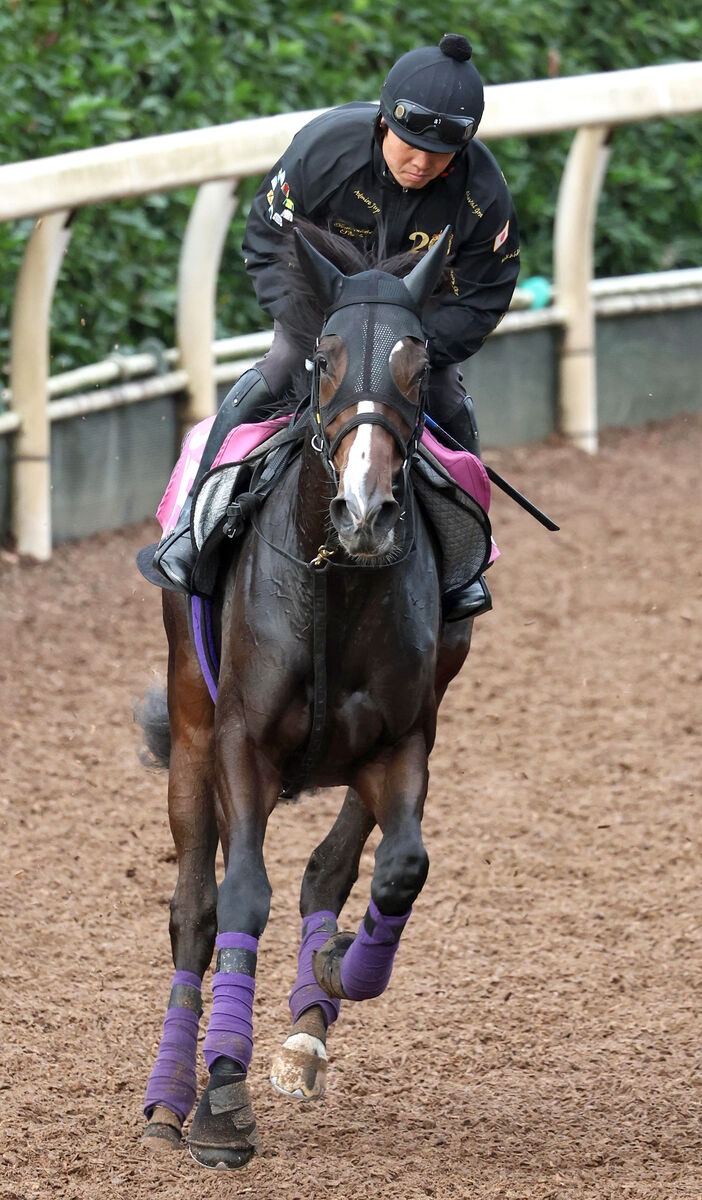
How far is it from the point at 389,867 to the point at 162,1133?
934mm

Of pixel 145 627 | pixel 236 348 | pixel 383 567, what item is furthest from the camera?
pixel 236 348

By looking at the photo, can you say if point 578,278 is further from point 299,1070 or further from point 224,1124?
point 224,1124

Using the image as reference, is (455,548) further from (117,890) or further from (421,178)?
(117,890)

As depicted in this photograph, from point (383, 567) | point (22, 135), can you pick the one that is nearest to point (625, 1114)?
point (383, 567)

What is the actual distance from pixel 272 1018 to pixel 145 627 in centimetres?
314

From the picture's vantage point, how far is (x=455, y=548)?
438 centimetres

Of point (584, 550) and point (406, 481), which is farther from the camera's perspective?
point (584, 550)

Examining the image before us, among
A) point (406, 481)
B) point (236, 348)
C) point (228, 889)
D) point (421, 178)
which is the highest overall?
point (421, 178)

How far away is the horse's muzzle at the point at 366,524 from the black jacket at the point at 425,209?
875mm

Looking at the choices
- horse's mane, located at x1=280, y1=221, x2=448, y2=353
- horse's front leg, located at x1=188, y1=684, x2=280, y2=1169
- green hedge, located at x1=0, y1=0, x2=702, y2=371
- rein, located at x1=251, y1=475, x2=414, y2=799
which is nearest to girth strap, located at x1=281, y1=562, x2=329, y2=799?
rein, located at x1=251, y1=475, x2=414, y2=799

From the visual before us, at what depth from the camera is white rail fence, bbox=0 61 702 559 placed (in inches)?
303

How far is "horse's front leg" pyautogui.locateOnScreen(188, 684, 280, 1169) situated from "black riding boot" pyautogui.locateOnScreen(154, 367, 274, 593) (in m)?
0.47

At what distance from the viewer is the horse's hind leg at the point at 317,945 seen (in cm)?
441

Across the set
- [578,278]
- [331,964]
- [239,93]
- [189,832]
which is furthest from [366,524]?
[578,278]
